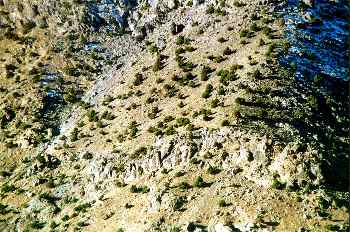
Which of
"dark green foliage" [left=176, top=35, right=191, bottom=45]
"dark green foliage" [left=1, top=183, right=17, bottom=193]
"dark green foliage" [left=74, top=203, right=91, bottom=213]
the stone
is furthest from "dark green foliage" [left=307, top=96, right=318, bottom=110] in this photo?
"dark green foliage" [left=1, top=183, right=17, bottom=193]

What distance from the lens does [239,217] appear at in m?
55.5

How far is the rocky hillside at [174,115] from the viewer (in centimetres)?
5866

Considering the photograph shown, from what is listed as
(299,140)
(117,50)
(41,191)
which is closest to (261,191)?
(299,140)

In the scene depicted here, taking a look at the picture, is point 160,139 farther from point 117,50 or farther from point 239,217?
point 117,50

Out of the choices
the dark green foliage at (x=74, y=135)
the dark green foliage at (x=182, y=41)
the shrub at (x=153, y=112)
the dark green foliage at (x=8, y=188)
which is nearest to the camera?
the dark green foliage at (x=8, y=188)

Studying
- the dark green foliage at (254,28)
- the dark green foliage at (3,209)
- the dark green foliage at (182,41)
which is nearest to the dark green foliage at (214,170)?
the dark green foliage at (3,209)

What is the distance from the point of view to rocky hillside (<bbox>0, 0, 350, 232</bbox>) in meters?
58.7

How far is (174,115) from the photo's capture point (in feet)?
240

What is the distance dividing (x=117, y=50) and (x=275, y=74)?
98.4 feet

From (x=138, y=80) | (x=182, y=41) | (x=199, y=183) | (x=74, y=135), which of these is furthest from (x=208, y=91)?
(x=74, y=135)

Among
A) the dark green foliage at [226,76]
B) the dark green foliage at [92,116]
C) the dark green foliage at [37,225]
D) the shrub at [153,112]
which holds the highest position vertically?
the dark green foliage at [226,76]

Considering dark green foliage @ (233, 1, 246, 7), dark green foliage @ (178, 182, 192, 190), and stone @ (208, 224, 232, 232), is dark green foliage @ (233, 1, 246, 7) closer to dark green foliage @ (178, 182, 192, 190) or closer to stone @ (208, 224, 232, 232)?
dark green foliage @ (178, 182, 192, 190)

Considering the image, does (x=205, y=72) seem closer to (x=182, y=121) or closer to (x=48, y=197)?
(x=182, y=121)

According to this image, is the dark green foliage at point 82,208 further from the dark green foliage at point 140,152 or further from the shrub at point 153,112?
the shrub at point 153,112
